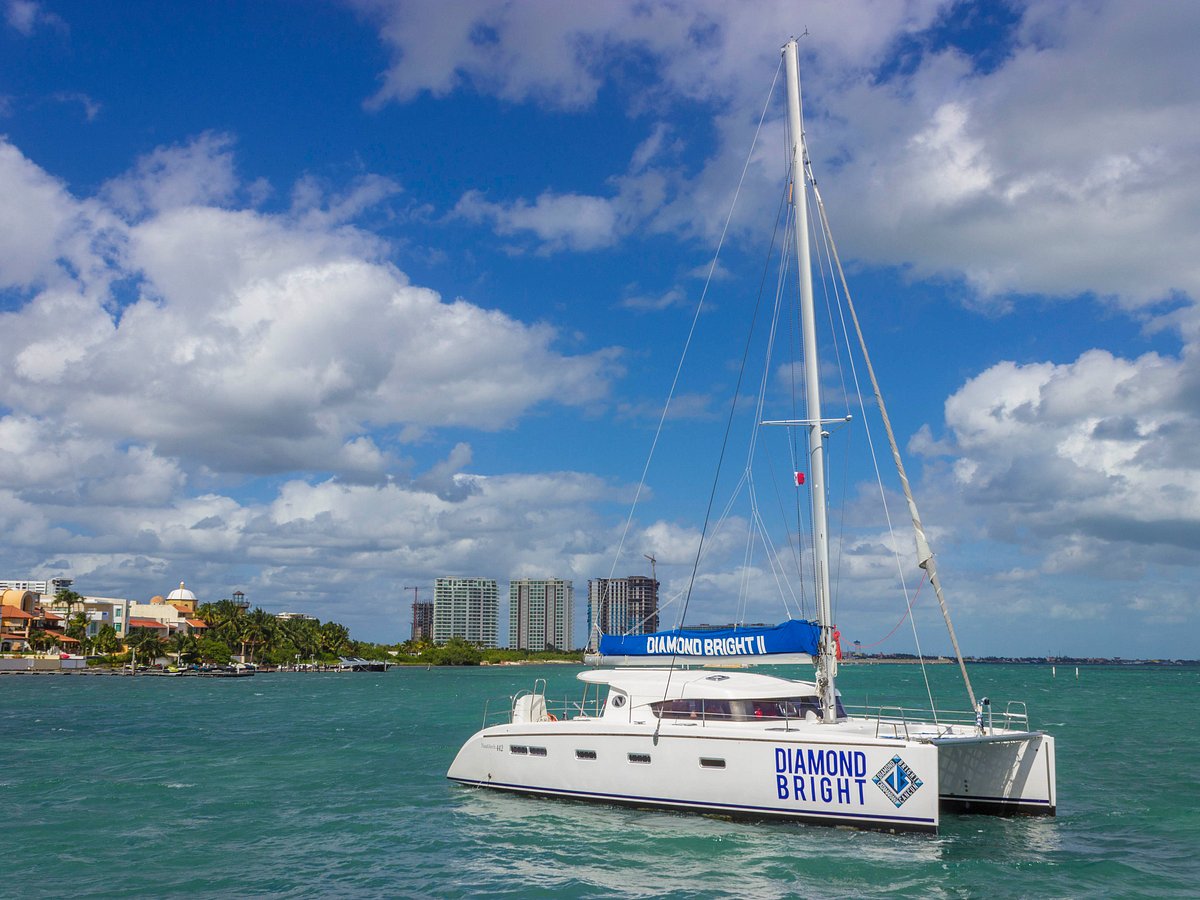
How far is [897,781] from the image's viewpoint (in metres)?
16.7

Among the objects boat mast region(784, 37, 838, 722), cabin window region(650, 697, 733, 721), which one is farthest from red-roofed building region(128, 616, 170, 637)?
boat mast region(784, 37, 838, 722)

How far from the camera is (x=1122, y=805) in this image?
71.7 feet

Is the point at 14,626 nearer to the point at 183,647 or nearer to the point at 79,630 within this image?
the point at 79,630

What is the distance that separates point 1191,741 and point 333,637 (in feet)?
452

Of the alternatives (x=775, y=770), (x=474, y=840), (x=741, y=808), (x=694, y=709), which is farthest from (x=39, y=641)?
(x=775, y=770)

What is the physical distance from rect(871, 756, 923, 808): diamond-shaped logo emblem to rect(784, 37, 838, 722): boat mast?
8.34 feet

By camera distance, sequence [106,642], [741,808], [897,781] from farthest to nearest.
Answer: [106,642] → [741,808] → [897,781]

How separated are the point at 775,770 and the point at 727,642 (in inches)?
138

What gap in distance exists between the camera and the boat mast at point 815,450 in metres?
19.5

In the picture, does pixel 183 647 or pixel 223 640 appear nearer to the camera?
pixel 183 647

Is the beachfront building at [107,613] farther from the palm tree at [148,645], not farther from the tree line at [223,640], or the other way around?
the palm tree at [148,645]

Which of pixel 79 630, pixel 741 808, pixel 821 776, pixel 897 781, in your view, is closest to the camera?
pixel 897 781

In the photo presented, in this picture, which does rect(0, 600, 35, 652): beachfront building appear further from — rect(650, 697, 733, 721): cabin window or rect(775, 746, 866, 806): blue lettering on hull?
rect(775, 746, 866, 806): blue lettering on hull

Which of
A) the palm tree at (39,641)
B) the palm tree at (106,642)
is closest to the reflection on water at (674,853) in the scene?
the palm tree at (106,642)
